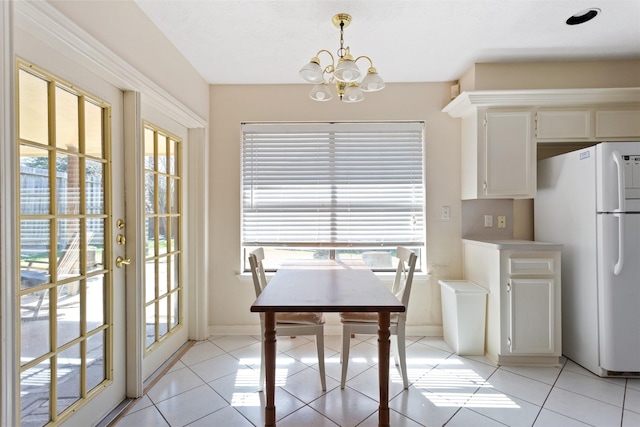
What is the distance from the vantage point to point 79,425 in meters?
1.63

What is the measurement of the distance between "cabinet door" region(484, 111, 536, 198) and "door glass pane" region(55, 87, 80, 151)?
2901mm

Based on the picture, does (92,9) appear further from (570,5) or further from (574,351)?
(574,351)

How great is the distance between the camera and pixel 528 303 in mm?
2449

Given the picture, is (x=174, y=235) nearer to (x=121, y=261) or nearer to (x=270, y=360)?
(x=121, y=261)

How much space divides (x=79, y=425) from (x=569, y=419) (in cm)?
270

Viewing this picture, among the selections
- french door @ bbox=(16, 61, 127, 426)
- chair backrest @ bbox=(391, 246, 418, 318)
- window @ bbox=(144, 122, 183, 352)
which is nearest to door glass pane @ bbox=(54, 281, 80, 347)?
french door @ bbox=(16, 61, 127, 426)

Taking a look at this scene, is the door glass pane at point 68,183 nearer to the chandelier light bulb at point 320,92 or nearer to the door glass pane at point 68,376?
the door glass pane at point 68,376

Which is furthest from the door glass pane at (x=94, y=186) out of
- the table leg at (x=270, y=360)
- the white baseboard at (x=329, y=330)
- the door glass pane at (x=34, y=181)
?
the white baseboard at (x=329, y=330)

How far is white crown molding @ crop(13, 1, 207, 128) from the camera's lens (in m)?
1.25

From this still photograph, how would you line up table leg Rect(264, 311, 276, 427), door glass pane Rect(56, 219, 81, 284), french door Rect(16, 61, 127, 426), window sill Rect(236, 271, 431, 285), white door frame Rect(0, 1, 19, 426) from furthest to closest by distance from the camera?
window sill Rect(236, 271, 431, 285)
table leg Rect(264, 311, 276, 427)
door glass pane Rect(56, 219, 81, 284)
french door Rect(16, 61, 127, 426)
white door frame Rect(0, 1, 19, 426)

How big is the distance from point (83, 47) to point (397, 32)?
1.91 m

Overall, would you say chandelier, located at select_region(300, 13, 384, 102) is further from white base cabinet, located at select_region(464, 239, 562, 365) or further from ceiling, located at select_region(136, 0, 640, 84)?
white base cabinet, located at select_region(464, 239, 562, 365)

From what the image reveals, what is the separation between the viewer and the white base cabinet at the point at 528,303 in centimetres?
244

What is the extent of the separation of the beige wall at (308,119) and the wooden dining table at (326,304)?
121 centimetres
